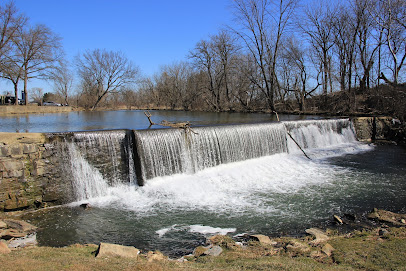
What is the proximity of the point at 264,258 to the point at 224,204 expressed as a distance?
3.15 meters

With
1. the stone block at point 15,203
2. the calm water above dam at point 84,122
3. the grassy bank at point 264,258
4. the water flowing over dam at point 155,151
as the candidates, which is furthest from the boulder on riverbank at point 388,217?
the calm water above dam at point 84,122

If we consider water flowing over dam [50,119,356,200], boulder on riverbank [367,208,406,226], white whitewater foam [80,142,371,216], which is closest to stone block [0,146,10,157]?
water flowing over dam [50,119,356,200]

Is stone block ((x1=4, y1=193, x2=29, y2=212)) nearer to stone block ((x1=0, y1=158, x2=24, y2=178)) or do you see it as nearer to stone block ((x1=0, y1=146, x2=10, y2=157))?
stone block ((x1=0, y1=158, x2=24, y2=178))

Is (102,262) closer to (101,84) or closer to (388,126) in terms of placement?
(388,126)

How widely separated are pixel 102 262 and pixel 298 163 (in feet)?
30.1

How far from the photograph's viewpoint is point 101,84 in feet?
131

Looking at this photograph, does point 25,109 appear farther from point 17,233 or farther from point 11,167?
Answer: point 17,233

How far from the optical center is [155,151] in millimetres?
8586

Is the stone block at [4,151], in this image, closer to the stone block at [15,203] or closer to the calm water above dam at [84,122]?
the stone block at [15,203]

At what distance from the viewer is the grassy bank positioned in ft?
11.0

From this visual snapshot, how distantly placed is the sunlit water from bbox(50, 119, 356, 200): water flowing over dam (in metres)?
0.30

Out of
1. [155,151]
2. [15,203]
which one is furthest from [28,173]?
[155,151]

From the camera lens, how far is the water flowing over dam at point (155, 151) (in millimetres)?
7375

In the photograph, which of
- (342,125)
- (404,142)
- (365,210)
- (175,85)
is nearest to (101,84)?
(175,85)
